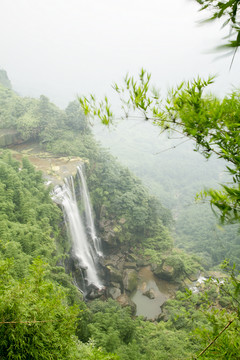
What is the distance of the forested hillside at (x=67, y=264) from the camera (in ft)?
7.77

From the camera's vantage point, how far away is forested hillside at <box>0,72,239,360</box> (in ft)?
7.77

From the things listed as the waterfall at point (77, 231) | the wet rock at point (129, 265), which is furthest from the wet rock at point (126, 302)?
the wet rock at point (129, 265)

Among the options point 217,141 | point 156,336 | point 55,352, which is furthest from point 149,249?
point 217,141

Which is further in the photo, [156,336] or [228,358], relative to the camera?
[156,336]

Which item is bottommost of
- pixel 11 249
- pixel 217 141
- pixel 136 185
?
pixel 136 185

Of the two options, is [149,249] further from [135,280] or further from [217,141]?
Result: [217,141]

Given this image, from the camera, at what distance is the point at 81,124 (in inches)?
675

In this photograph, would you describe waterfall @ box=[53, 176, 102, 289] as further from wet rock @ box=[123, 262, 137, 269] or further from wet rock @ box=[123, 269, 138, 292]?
wet rock @ box=[123, 262, 137, 269]

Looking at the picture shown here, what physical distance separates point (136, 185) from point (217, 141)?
618 inches

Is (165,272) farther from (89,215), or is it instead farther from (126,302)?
(89,215)

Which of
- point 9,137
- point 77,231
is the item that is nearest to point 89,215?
point 77,231

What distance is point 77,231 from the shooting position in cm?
1262

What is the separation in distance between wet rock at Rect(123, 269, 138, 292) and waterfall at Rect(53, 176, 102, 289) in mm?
1452

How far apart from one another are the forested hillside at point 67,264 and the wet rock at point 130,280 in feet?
5.44
